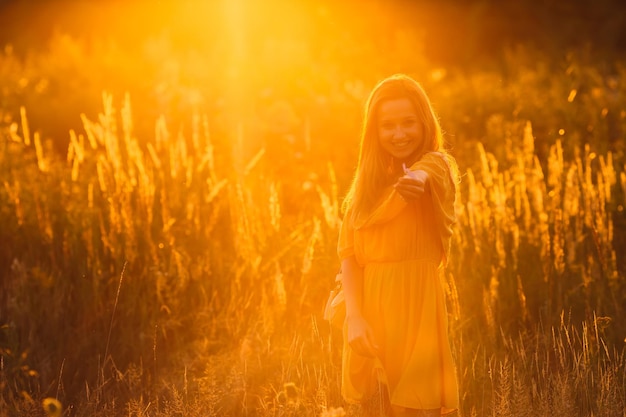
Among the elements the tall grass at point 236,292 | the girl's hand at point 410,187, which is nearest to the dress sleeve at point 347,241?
the girl's hand at point 410,187

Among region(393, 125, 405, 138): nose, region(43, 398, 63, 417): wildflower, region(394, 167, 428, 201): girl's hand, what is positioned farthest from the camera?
region(393, 125, 405, 138): nose

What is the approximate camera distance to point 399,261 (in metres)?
2.66

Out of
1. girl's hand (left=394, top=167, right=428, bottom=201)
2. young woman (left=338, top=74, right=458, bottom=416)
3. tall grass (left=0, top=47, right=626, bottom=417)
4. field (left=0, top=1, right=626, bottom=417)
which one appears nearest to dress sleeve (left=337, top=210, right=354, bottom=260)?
young woman (left=338, top=74, right=458, bottom=416)

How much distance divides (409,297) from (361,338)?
0.64ft

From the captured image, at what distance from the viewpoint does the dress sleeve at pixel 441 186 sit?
2590 millimetres

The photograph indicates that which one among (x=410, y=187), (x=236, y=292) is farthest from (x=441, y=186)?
(x=236, y=292)

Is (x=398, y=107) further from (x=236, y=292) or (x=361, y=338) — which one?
(x=236, y=292)

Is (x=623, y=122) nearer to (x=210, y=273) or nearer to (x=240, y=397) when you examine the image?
(x=210, y=273)

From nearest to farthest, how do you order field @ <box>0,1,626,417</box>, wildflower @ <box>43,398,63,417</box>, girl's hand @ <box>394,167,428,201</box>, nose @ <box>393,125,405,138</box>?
1. girl's hand @ <box>394,167,428,201</box>
2. wildflower @ <box>43,398,63,417</box>
3. nose @ <box>393,125,405,138</box>
4. field @ <box>0,1,626,417</box>

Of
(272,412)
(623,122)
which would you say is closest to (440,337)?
(272,412)

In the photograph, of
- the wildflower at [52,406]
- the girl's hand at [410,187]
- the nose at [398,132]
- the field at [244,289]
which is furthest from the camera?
the field at [244,289]

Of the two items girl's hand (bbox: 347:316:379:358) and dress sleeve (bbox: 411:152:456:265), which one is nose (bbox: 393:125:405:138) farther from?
girl's hand (bbox: 347:316:379:358)

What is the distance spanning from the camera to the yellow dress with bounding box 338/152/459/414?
102 inches

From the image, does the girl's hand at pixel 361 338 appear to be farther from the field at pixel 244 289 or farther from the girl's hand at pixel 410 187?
the field at pixel 244 289
